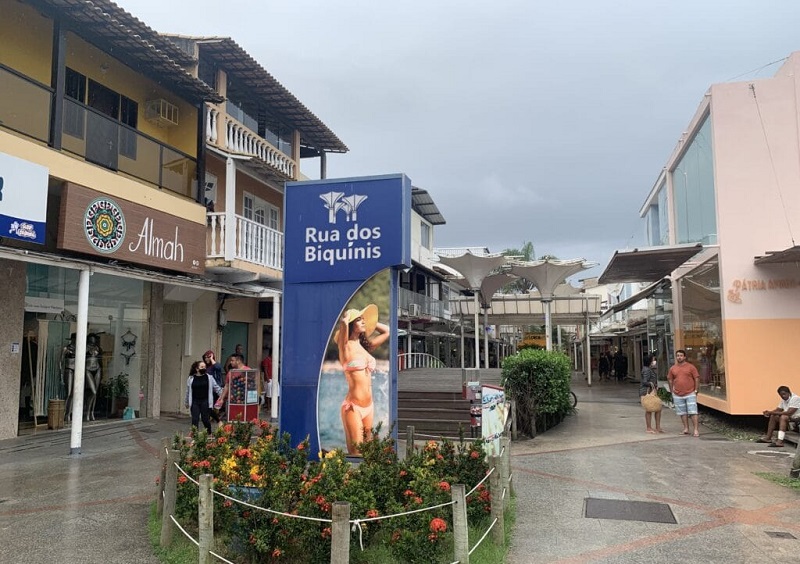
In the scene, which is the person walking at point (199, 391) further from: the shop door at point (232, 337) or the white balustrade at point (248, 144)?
the shop door at point (232, 337)

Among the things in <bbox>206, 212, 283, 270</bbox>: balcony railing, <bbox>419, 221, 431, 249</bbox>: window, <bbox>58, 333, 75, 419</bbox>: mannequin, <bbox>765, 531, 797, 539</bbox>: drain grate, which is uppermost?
<bbox>419, 221, 431, 249</bbox>: window

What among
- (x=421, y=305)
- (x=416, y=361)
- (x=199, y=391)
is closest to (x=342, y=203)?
(x=199, y=391)

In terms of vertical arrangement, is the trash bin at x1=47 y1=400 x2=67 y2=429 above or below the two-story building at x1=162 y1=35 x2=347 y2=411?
below

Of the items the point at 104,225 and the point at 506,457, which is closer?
the point at 506,457

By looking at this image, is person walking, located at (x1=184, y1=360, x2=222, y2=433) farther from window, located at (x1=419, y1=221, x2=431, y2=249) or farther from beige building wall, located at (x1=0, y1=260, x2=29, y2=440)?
window, located at (x1=419, y1=221, x2=431, y2=249)

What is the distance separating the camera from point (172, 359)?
1587 cm

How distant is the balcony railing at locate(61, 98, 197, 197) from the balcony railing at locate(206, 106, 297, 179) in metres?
1.19

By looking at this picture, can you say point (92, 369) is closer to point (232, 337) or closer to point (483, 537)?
point (232, 337)

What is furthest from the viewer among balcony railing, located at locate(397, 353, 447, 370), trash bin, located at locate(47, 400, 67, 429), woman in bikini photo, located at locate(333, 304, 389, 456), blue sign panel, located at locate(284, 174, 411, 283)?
balcony railing, located at locate(397, 353, 447, 370)

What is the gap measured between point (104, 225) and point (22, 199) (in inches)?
74.0

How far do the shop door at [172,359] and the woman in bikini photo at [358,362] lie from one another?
981 cm

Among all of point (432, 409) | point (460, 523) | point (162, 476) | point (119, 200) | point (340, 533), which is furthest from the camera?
point (432, 409)

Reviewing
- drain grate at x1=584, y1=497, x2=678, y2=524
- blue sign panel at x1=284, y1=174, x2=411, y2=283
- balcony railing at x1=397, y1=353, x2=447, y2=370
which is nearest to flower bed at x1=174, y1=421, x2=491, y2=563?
drain grate at x1=584, y1=497, x2=678, y2=524

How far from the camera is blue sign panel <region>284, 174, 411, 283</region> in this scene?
24.3ft
